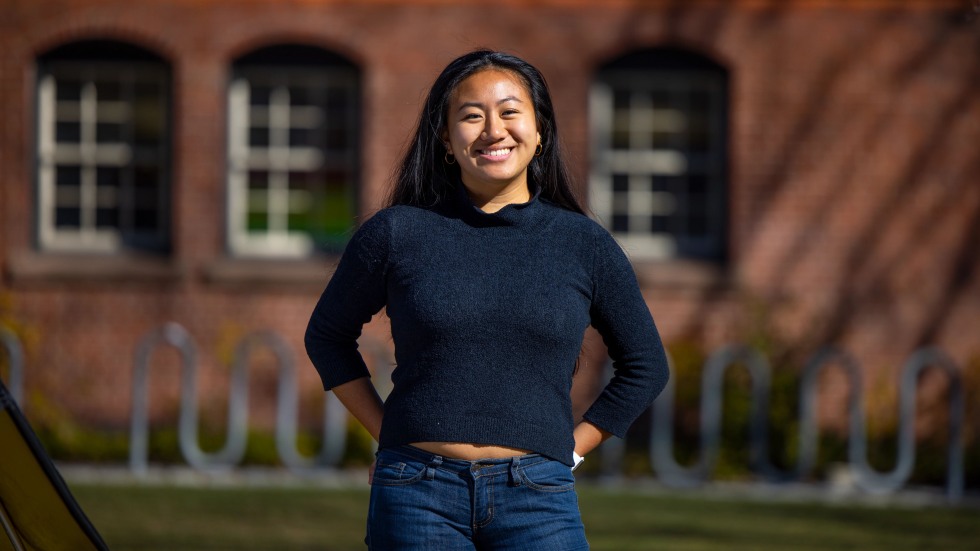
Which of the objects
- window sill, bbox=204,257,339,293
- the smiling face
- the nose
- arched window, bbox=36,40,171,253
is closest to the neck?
the smiling face

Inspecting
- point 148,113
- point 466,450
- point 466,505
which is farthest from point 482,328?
point 148,113

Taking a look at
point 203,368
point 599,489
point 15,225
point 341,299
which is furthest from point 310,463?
point 341,299

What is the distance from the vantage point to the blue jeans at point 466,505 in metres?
3.26

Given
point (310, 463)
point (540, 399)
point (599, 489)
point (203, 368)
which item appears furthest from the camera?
point (203, 368)

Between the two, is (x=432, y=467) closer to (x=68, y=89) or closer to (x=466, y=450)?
(x=466, y=450)

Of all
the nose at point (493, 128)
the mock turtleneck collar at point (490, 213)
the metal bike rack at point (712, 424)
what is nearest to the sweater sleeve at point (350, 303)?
the mock turtleneck collar at point (490, 213)

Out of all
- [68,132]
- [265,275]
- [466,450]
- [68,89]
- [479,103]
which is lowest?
[265,275]

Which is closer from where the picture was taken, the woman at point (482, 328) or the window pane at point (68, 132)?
the woman at point (482, 328)

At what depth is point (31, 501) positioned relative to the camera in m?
3.91

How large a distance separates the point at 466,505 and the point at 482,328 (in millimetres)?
368

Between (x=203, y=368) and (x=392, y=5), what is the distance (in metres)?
3.46

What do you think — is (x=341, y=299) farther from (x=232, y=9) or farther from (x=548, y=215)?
(x=232, y=9)

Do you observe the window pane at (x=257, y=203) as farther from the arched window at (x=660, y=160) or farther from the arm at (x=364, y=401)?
the arm at (x=364, y=401)

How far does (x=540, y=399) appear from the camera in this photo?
3.35 meters
